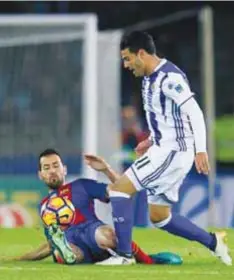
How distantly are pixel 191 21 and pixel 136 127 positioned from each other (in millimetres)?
4709

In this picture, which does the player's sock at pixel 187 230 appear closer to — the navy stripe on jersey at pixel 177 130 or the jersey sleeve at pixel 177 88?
the navy stripe on jersey at pixel 177 130

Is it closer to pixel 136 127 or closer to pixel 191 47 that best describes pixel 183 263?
pixel 136 127

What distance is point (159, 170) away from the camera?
8.59 meters

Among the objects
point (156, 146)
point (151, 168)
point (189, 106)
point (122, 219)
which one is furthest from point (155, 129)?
point (122, 219)

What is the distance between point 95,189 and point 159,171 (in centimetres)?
52

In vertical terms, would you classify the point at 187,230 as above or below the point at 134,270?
above

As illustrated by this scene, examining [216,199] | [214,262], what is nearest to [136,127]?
[216,199]

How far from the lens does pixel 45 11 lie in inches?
851

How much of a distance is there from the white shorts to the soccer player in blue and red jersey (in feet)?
1.04

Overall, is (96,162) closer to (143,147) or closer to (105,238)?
(143,147)

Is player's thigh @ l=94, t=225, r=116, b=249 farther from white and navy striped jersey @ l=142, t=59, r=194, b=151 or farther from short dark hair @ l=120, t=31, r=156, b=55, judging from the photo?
short dark hair @ l=120, t=31, r=156, b=55

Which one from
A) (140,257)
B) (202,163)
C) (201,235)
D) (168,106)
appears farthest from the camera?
(140,257)

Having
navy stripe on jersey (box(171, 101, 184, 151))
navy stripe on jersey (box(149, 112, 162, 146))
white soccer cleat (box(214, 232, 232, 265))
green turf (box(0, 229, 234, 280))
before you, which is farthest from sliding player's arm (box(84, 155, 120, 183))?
white soccer cleat (box(214, 232, 232, 265))

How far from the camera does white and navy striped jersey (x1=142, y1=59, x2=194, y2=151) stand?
27.7ft
